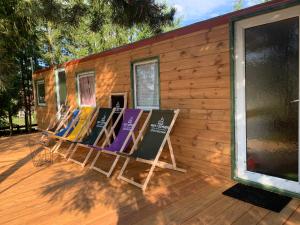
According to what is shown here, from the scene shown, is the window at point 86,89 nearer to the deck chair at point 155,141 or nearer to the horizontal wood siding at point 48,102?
the horizontal wood siding at point 48,102

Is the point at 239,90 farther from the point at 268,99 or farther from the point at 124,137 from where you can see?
the point at 124,137

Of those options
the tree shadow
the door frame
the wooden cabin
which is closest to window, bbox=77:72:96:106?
the wooden cabin

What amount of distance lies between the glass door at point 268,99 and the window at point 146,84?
64.8 inches

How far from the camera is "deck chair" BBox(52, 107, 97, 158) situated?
4625 millimetres

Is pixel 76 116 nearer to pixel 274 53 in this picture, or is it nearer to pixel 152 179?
pixel 152 179

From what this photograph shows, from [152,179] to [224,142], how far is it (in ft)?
3.58

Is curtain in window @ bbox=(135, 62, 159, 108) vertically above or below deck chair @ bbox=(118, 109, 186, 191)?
above


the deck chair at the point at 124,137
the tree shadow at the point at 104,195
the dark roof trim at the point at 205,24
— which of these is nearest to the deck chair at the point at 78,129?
the deck chair at the point at 124,137

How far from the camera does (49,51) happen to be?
1310 centimetres

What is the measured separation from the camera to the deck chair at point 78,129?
15.2 feet

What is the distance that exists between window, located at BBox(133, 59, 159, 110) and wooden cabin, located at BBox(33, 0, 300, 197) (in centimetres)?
2

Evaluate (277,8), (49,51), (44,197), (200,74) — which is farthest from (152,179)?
(49,51)

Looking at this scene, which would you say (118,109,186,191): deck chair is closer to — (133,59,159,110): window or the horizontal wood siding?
(133,59,159,110): window


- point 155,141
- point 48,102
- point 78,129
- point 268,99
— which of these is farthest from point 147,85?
point 48,102
